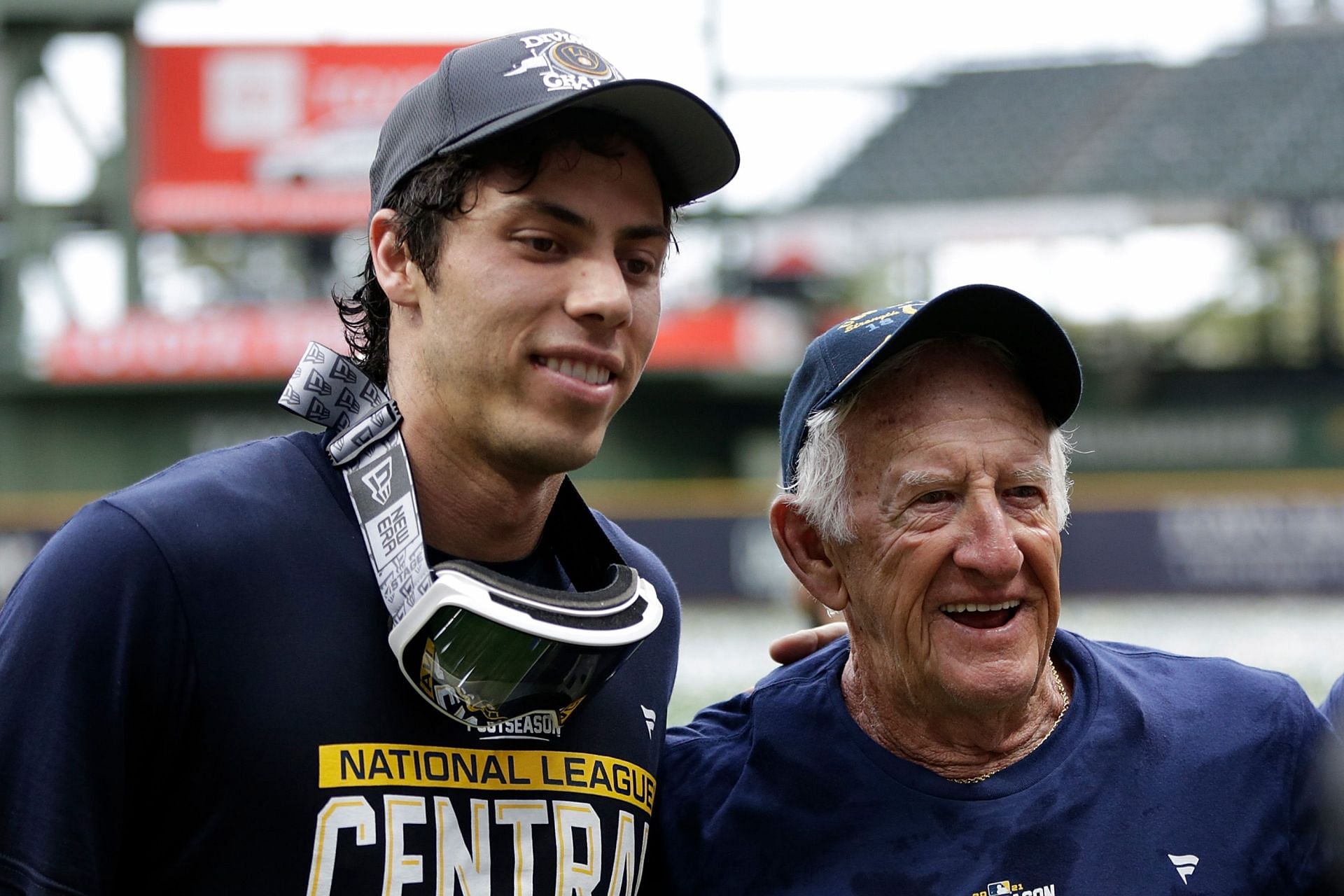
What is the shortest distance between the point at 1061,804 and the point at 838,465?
634mm

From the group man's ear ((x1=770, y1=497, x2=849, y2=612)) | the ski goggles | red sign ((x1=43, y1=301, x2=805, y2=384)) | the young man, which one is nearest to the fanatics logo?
the young man

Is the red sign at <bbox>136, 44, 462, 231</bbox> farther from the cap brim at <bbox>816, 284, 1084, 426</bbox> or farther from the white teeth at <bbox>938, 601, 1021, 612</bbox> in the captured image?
the white teeth at <bbox>938, 601, 1021, 612</bbox>

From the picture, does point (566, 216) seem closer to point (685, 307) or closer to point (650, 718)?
point (650, 718)

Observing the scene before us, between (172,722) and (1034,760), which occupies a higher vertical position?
(172,722)

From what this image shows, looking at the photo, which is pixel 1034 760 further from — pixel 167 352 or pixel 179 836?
Result: pixel 167 352

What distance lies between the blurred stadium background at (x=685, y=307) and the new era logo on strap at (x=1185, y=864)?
440 inches

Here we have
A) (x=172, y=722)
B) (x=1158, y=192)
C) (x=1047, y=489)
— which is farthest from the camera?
(x=1158, y=192)

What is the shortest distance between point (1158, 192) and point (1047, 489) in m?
20.5

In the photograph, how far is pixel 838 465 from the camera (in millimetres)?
2559

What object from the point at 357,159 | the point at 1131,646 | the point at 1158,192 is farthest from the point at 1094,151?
the point at 1131,646

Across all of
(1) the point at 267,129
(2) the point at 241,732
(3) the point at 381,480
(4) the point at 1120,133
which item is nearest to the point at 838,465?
(3) the point at 381,480

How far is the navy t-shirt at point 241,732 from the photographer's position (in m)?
2.03

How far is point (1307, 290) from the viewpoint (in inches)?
736

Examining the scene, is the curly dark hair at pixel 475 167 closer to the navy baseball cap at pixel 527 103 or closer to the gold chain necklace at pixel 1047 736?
the navy baseball cap at pixel 527 103
